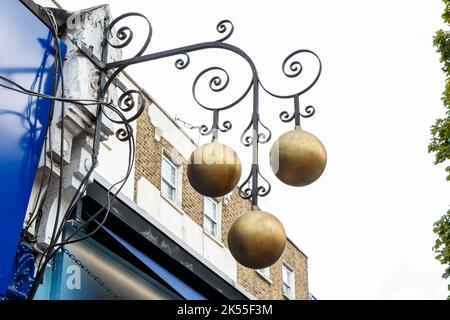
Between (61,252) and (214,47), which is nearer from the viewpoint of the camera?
(214,47)

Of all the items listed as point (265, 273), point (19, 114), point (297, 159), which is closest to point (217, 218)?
point (265, 273)

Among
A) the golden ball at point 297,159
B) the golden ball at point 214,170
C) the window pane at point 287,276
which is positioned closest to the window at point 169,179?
the window pane at point 287,276

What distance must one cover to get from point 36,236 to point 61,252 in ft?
7.44

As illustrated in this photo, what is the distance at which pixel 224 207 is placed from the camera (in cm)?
1933

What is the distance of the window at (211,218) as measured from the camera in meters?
18.3

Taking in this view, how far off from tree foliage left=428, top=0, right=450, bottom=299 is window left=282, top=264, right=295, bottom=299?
28.1 ft

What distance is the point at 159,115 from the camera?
658 inches

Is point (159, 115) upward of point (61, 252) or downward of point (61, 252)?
upward

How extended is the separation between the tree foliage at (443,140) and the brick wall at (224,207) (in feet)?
17.8

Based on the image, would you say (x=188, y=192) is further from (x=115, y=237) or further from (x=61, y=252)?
(x=61, y=252)

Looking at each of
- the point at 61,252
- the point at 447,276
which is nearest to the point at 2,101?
the point at 61,252

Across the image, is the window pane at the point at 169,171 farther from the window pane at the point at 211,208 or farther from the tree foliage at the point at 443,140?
the tree foliage at the point at 443,140

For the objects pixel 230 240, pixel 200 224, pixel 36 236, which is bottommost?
pixel 230 240

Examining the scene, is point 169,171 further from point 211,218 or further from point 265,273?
point 265,273
